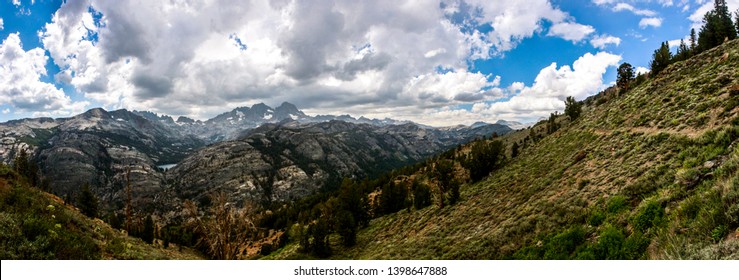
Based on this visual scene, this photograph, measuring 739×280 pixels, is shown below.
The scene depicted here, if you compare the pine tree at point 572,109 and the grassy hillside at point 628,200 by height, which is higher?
the pine tree at point 572,109

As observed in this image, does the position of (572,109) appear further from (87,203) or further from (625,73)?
(87,203)

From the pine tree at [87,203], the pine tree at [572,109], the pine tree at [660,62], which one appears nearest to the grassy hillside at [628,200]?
the pine tree at [660,62]

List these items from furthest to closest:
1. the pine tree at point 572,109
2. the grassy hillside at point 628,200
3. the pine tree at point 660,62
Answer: the pine tree at point 572,109 → the pine tree at point 660,62 → the grassy hillside at point 628,200

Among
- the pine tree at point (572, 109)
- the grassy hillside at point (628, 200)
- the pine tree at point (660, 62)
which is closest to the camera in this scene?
the grassy hillside at point (628, 200)

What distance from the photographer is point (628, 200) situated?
14484mm

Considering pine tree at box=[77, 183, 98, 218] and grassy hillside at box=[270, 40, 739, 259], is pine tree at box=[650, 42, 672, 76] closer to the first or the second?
grassy hillside at box=[270, 40, 739, 259]

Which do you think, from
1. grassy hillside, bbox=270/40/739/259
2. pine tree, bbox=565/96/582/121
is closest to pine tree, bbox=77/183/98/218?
grassy hillside, bbox=270/40/739/259

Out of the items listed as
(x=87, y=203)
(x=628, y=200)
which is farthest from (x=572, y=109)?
(x=87, y=203)

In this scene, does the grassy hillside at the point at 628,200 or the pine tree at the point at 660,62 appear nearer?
the grassy hillside at the point at 628,200

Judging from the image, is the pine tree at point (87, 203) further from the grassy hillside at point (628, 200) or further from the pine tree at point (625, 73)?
the pine tree at point (625, 73)

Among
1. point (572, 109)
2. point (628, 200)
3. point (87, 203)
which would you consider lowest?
point (87, 203)

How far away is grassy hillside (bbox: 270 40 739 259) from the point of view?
31.3 ft

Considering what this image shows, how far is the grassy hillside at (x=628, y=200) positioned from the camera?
9555mm

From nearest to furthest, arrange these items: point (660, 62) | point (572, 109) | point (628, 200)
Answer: point (628, 200) < point (660, 62) < point (572, 109)
